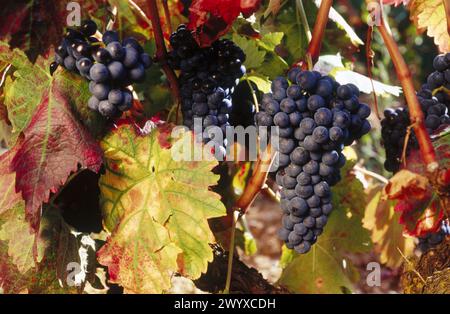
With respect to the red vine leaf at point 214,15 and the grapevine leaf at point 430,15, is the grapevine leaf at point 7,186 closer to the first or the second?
the red vine leaf at point 214,15

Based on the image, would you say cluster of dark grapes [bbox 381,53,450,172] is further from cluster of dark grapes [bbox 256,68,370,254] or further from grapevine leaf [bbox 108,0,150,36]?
grapevine leaf [bbox 108,0,150,36]

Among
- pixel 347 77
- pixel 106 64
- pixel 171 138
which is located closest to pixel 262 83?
pixel 347 77

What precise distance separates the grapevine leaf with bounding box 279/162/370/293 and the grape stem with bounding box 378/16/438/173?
1.76 feet

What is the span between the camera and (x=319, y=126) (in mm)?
909

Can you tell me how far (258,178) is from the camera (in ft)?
3.46

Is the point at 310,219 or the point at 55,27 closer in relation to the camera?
the point at 55,27

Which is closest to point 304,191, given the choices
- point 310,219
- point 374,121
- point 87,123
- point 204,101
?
point 310,219

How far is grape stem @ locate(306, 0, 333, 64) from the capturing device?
0.94 metres

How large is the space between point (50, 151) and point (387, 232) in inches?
33.5

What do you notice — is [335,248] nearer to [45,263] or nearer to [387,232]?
[387,232]

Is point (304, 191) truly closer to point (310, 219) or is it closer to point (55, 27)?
point (310, 219)

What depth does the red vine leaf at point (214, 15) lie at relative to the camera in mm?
948

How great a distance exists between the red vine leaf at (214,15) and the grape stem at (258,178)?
0.21 meters
